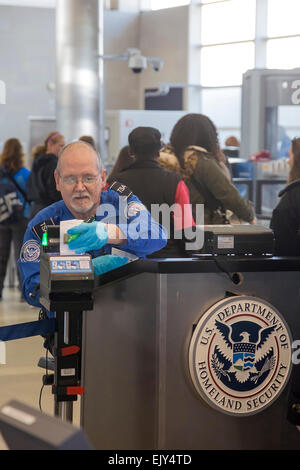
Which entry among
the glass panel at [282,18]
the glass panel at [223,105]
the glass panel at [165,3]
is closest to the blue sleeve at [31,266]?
the glass panel at [282,18]

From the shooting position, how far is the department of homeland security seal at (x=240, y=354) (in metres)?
2.12

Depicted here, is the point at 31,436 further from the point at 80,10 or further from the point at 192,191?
the point at 80,10

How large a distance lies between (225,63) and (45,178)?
1032 cm

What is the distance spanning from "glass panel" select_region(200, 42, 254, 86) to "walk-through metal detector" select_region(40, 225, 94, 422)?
13.1m

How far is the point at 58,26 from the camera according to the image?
10.3m

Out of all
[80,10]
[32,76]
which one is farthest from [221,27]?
[80,10]

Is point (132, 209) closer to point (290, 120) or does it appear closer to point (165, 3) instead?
point (290, 120)

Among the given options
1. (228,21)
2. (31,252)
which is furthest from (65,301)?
(228,21)

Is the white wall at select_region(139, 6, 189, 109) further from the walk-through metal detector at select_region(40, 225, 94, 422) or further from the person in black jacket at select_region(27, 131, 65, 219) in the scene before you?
the walk-through metal detector at select_region(40, 225, 94, 422)

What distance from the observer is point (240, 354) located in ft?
7.06

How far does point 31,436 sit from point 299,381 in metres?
1.26

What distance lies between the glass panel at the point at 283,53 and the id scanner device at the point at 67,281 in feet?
41.8

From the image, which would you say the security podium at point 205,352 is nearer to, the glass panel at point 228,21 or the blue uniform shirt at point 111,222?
the blue uniform shirt at point 111,222
